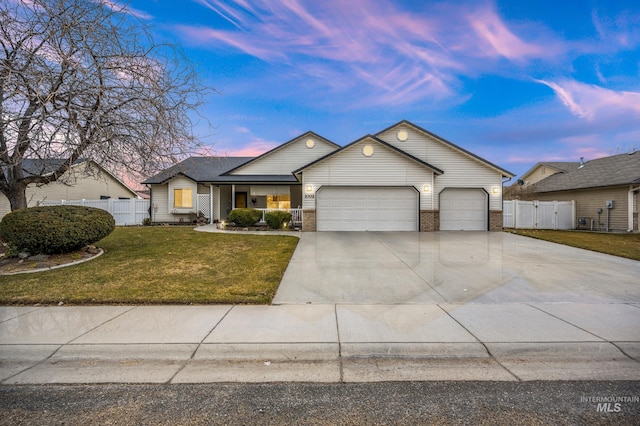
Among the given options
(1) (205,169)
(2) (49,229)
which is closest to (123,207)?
(1) (205,169)

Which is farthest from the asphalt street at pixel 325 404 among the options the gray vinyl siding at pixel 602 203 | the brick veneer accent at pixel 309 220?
the gray vinyl siding at pixel 602 203

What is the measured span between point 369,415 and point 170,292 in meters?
4.48

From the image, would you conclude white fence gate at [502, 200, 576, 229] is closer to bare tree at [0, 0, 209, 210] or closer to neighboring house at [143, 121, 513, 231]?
neighboring house at [143, 121, 513, 231]

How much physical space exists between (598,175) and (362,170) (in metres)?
18.8

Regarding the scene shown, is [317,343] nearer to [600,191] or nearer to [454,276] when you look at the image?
[454,276]

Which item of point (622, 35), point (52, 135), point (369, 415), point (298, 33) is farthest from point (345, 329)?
point (622, 35)

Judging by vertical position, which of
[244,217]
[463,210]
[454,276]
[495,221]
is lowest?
[454,276]

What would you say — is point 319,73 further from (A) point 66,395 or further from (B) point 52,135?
(A) point 66,395

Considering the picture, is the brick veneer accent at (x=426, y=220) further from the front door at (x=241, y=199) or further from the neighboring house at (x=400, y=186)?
the front door at (x=241, y=199)

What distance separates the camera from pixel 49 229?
7570 mm

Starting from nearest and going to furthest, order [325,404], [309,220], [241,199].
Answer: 1. [325,404]
2. [309,220]
3. [241,199]

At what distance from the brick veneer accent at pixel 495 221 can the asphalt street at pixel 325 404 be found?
16122 millimetres

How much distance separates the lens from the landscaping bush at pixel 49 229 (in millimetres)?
7449

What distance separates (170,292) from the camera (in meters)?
5.39
